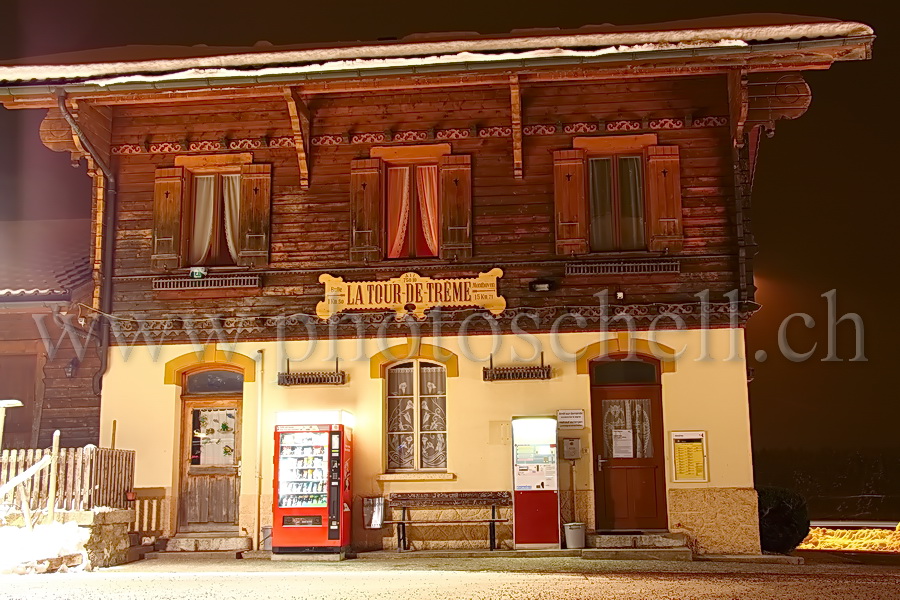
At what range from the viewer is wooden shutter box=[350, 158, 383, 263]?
1444 centimetres

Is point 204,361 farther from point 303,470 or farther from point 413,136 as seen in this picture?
point 413,136

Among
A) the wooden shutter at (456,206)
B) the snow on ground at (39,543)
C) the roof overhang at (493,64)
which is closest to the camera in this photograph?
the snow on ground at (39,543)

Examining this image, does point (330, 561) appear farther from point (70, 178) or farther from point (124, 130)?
point (70, 178)

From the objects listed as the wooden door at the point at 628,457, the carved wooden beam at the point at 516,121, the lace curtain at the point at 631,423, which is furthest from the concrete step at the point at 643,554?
the carved wooden beam at the point at 516,121

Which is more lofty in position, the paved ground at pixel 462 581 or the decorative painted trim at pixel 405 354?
the decorative painted trim at pixel 405 354

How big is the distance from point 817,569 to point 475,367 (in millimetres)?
5361

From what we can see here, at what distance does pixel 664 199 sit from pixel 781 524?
16.8 ft

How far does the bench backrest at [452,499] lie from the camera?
1359 centimetres

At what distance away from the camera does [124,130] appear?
1517cm

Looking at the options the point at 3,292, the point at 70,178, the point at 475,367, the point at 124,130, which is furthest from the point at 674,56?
the point at 70,178

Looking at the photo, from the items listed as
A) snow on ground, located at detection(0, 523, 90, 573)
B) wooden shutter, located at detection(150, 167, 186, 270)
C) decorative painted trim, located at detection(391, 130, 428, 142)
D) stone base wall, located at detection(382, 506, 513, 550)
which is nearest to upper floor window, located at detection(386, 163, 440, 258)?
decorative painted trim, located at detection(391, 130, 428, 142)

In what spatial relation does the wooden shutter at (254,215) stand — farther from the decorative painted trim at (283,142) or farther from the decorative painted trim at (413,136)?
the decorative painted trim at (413,136)

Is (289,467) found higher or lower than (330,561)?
higher

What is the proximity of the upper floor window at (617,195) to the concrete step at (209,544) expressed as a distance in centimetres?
642
